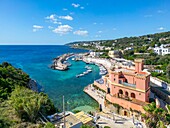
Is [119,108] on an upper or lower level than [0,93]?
lower

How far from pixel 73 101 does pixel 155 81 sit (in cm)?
1629

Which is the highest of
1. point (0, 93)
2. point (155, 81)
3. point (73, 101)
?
point (0, 93)

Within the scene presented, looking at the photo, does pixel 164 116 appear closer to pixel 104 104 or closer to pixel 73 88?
pixel 104 104

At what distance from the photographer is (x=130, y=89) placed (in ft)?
74.5

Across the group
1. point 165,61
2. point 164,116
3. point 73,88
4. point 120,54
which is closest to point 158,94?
point 164,116

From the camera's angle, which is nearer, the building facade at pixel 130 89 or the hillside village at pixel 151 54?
the building facade at pixel 130 89

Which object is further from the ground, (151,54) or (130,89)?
(151,54)

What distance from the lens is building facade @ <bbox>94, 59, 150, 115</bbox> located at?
2134 centimetres

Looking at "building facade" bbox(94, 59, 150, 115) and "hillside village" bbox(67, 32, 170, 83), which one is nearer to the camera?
"building facade" bbox(94, 59, 150, 115)

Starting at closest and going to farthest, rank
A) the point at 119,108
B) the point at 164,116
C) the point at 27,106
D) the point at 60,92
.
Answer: the point at 27,106, the point at 164,116, the point at 119,108, the point at 60,92

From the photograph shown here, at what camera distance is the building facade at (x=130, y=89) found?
21344mm

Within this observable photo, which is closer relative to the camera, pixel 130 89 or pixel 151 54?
pixel 130 89

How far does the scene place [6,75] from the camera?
28422mm

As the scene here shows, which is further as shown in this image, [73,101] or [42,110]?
[73,101]
